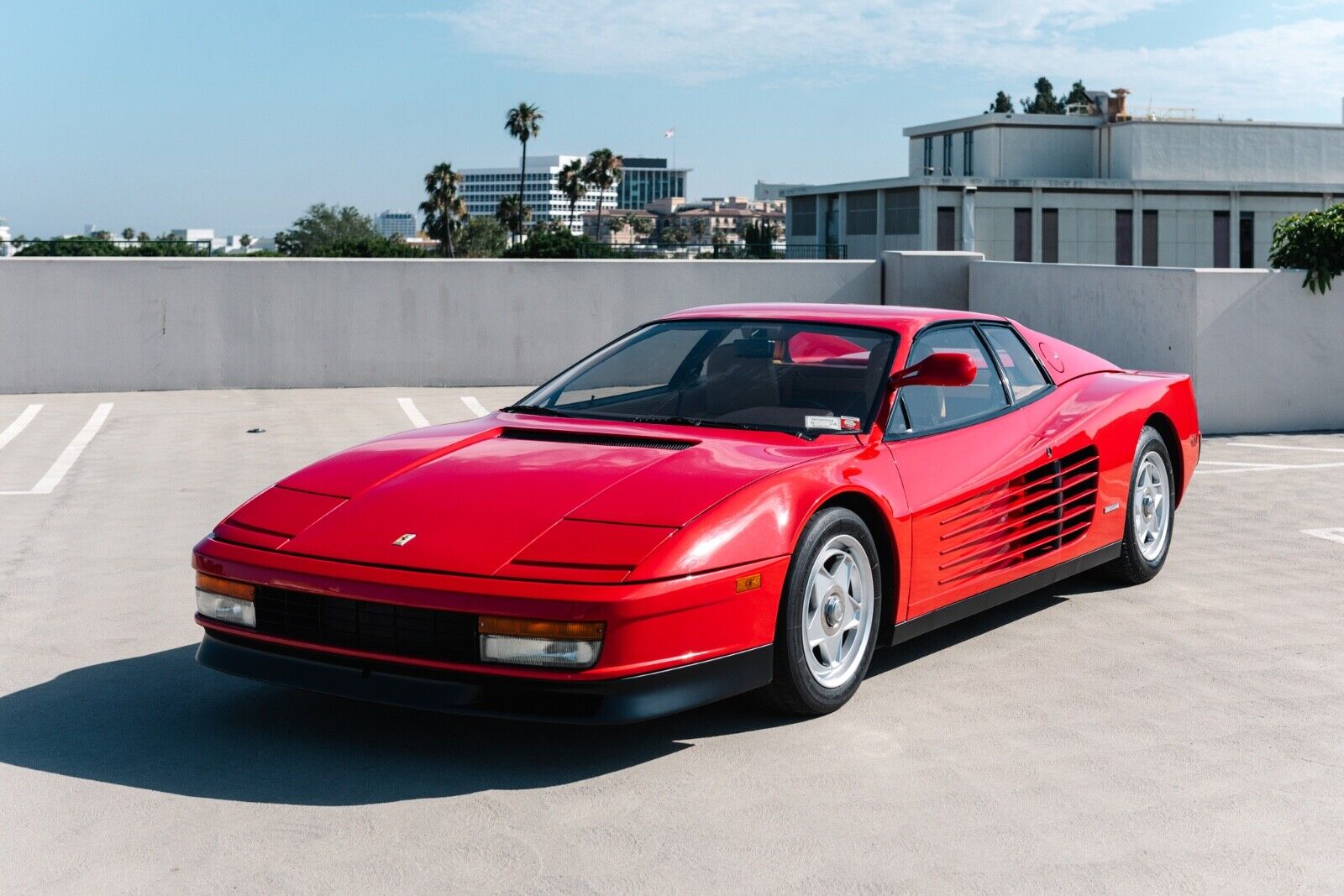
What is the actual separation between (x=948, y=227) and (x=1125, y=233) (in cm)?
720

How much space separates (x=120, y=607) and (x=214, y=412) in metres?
7.94

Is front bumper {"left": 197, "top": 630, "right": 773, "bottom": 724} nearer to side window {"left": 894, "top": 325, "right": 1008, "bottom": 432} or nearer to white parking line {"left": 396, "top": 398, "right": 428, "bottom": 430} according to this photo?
side window {"left": 894, "top": 325, "right": 1008, "bottom": 432}

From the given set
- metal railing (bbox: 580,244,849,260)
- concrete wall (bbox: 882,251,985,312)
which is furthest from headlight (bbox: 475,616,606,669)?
metal railing (bbox: 580,244,849,260)

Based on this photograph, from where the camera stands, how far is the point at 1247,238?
2443 inches

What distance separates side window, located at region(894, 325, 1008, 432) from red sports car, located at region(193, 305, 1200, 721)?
0.04 ft

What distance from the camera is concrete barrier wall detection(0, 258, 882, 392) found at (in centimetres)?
1569

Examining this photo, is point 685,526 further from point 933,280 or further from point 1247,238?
point 1247,238

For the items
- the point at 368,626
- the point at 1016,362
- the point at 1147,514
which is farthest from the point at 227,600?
the point at 1147,514

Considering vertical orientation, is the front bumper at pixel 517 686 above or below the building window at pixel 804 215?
below

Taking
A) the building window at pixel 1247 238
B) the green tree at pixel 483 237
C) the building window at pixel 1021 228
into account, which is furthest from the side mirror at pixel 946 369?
the green tree at pixel 483 237

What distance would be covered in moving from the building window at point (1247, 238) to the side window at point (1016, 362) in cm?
5962

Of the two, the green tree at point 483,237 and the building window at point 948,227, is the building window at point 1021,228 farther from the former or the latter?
the green tree at point 483,237

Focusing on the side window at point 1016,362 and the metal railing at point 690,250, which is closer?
the side window at point 1016,362

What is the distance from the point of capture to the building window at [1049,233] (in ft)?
199
